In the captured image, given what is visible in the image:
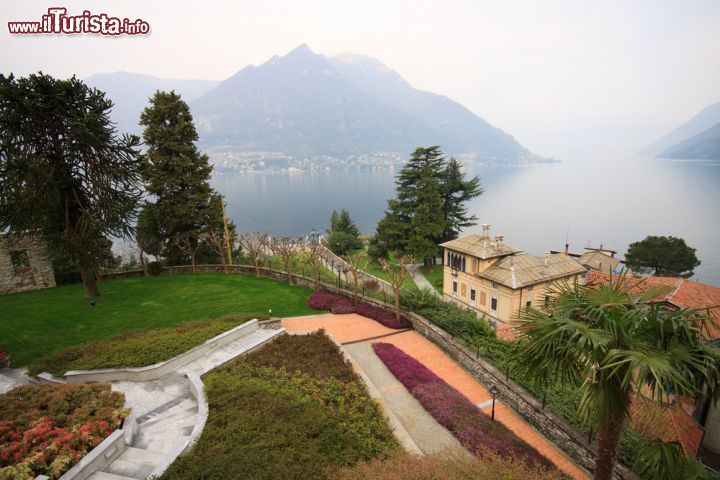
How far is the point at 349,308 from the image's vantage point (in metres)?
23.0

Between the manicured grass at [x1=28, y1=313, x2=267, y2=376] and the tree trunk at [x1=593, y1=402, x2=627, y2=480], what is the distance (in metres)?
13.5

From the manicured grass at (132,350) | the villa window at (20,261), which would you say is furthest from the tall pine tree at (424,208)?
the villa window at (20,261)

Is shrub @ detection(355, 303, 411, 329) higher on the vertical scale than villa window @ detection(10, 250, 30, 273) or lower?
lower

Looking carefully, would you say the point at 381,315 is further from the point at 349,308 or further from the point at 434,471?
the point at 434,471

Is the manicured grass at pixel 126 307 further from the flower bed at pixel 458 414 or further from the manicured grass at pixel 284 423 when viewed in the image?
the flower bed at pixel 458 414

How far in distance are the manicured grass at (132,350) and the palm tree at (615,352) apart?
12.7m

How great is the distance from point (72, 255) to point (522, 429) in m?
23.3

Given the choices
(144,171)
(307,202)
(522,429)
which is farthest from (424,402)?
(307,202)

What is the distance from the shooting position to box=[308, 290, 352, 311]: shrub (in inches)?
914

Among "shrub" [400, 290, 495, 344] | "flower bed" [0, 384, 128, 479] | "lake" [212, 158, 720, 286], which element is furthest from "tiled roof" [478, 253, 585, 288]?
"lake" [212, 158, 720, 286]

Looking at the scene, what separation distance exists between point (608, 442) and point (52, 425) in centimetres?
1231

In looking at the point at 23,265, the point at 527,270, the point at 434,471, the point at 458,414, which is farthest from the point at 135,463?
the point at 527,270

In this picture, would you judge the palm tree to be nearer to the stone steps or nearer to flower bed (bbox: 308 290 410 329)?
the stone steps

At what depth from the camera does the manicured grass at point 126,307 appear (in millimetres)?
16422
